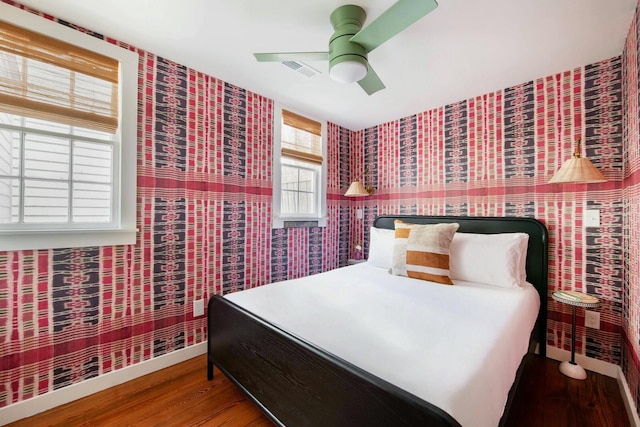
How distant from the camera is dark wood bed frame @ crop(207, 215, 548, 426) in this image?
2.87 feet

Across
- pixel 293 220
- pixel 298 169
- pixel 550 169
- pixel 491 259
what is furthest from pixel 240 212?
pixel 550 169

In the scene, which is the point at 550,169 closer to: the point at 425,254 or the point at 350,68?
the point at 425,254

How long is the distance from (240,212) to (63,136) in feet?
4.41

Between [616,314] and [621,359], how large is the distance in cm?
32

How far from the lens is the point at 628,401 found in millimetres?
1667

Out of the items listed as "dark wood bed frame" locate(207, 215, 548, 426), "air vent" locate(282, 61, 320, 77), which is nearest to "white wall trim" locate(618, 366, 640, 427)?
"dark wood bed frame" locate(207, 215, 548, 426)

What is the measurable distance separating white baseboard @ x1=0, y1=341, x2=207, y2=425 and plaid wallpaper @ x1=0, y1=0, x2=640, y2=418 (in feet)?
0.14

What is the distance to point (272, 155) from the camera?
9.39 ft

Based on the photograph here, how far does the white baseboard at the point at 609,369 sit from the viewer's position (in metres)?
1.57

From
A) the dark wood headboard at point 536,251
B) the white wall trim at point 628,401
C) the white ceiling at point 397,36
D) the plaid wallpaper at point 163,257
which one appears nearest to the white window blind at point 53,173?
the plaid wallpaper at point 163,257

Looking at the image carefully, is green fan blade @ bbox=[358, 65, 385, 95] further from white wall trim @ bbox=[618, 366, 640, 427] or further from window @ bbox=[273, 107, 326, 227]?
white wall trim @ bbox=[618, 366, 640, 427]

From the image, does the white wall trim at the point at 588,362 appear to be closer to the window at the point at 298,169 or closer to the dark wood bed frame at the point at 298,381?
the dark wood bed frame at the point at 298,381

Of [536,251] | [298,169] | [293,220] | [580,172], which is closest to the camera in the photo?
[580,172]

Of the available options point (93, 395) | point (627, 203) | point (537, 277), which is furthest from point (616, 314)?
point (93, 395)
